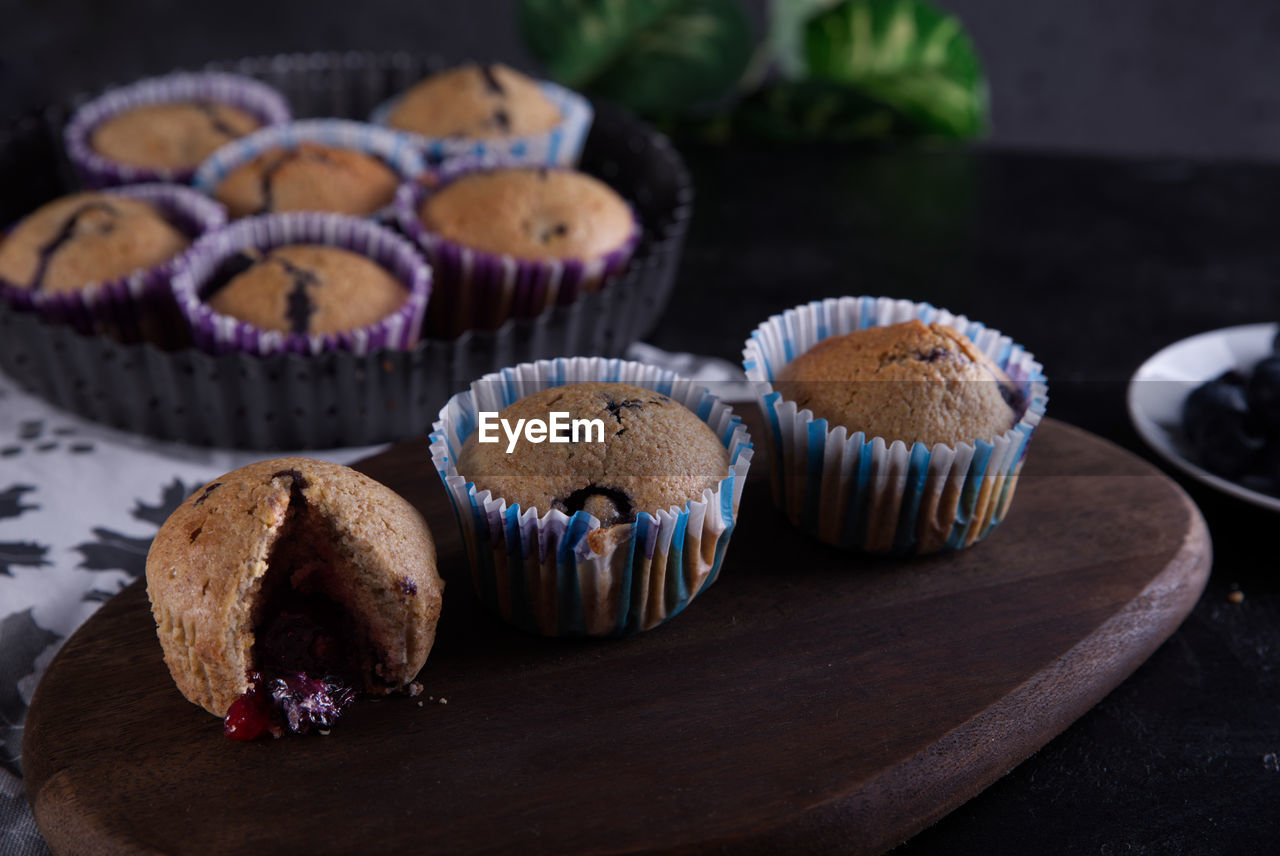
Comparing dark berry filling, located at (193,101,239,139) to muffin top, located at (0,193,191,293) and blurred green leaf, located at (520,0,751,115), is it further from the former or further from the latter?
blurred green leaf, located at (520,0,751,115)

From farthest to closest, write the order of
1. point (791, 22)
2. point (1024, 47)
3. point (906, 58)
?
point (1024, 47)
point (791, 22)
point (906, 58)

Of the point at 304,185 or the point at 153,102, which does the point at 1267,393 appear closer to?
the point at 304,185

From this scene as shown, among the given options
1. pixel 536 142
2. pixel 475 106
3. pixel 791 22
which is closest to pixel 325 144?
pixel 475 106

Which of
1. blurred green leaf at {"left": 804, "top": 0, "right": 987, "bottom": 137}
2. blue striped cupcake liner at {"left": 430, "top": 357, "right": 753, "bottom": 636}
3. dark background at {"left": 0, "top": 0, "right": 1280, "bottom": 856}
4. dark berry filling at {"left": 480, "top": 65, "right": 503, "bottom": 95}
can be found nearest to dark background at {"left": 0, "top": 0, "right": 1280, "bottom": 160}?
dark background at {"left": 0, "top": 0, "right": 1280, "bottom": 856}

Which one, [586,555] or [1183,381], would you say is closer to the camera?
[586,555]

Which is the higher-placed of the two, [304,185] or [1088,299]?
[304,185]

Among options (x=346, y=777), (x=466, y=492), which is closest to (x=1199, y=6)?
(x=466, y=492)

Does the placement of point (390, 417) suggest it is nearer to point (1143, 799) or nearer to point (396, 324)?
point (396, 324)
